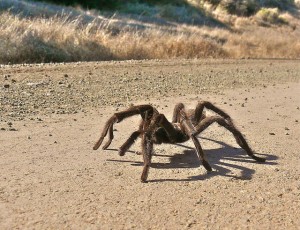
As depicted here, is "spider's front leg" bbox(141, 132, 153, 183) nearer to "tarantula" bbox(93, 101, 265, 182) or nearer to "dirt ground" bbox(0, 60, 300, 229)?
"tarantula" bbox(93, 101, 265, 182)

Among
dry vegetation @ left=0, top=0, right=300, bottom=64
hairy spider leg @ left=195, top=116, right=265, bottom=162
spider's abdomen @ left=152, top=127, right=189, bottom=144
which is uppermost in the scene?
hairy spider leg @ left=195, top=116, right=265, bottom=162

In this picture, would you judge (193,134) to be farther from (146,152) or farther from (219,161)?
(219,161)

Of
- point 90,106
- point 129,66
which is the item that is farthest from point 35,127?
point 129,66

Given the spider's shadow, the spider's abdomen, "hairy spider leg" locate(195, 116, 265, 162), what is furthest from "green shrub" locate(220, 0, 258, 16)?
the spider's abdomen

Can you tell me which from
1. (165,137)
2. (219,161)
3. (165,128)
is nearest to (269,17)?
(219,161)

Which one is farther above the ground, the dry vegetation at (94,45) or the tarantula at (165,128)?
the tarantula at (165,128)

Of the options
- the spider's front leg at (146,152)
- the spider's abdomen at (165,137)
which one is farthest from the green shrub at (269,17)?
the spider's front leg at (146,152)

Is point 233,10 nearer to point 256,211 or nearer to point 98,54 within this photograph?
point 98,54

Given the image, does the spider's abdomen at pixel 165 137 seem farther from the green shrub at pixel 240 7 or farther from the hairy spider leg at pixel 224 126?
the green shrub at pixel 240 7
